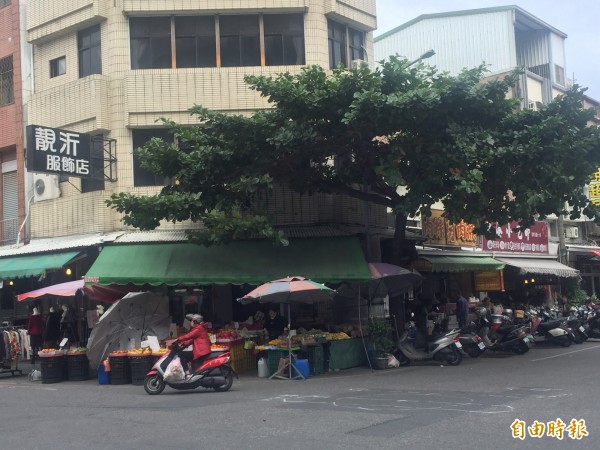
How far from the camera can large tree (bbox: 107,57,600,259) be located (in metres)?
15.8

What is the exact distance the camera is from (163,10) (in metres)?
20.2

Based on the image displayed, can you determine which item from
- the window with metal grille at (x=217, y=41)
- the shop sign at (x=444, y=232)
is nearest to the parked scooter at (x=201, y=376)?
the window with metal grille at (x=217, y=41)

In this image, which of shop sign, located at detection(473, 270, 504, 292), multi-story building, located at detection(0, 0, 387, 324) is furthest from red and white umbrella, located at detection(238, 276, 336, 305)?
shop sign, located at detection(473, 270, 504, 292)

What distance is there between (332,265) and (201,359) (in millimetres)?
5127

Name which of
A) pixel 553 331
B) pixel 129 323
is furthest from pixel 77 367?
pixel 553 331

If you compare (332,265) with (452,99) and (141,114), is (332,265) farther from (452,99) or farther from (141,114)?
(141,114)

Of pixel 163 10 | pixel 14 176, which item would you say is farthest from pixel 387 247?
pixel 14 176

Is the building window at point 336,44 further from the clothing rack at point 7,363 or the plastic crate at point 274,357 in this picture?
the clothing rack at point 7,363

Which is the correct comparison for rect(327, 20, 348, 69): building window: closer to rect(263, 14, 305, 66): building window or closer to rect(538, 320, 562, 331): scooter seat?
rect(263, 14, 305, 66): building window

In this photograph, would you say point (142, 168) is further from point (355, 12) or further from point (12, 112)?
point (355, 12)

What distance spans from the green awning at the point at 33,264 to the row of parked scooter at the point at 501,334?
8.96 m

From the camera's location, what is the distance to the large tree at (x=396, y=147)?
1578 cm

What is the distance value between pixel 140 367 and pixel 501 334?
9.50 metres

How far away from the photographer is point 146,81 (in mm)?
20031
